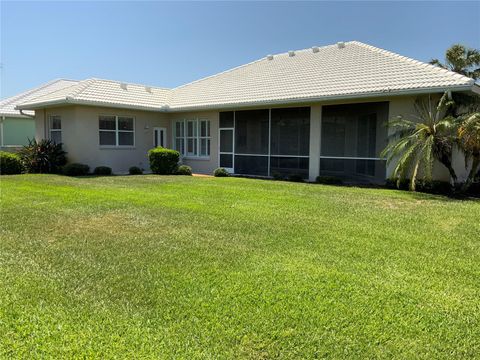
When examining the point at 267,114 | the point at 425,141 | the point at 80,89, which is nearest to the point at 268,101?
the point at 267,114

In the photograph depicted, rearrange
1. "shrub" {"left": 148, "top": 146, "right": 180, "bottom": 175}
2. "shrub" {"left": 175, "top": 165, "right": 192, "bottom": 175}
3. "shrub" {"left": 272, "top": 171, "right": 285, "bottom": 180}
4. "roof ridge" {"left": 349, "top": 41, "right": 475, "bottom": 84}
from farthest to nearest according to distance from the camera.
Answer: "shrub" {"left": 175, "top": 165, "right": 192, "bottom": 175}, "shrub" {"left": 148, "top": 146, "right": 180, "bottom": 175}, "shrub" {"left": 272, "top": 171, "right": 285, "bottom": 180}, "roof ridge" {"left": 349, "top": 41, "right": 475, "bottom": 84}

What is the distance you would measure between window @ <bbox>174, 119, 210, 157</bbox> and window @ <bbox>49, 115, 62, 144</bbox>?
5.99 meters

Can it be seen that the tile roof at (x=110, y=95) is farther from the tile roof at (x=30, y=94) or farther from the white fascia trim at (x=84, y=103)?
the tile roof at (x=30, y=94)

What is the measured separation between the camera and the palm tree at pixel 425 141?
11648 millimetres

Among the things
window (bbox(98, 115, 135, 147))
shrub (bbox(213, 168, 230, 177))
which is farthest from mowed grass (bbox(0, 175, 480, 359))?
window (bbox(98, 115, 135, 147))

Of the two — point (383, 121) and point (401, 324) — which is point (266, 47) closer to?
point (383, 121)

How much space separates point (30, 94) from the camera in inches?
1123

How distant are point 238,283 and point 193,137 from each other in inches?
664

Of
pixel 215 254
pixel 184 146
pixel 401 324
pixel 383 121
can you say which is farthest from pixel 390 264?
pixel 184 146

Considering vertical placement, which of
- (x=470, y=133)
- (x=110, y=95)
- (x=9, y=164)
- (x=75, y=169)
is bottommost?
(x=75, y=169)

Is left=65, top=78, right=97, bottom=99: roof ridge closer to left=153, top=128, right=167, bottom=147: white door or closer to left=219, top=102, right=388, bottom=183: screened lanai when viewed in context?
left=153, top=128, right=167, bottom=147: white door

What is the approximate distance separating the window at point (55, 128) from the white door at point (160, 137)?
477 centimetres

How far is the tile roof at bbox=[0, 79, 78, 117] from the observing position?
2612 centimetres

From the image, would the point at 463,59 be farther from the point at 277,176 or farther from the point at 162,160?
the point at 162,160
